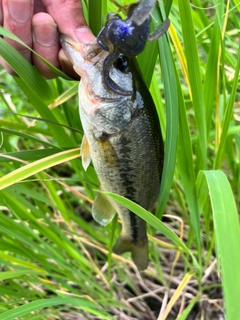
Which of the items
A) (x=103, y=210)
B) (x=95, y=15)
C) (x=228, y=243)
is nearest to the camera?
(x=228, y=243)

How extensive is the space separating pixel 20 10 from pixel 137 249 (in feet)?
2.48

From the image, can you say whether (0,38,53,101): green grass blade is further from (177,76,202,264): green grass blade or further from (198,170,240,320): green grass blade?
(198,170,240,320): green grass blade

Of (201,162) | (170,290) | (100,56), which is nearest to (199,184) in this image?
(201,162)

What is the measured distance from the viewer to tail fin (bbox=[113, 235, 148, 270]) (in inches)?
44.3

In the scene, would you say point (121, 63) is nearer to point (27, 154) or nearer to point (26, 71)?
point (26, 71)

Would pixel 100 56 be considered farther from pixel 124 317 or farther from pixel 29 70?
pixel 124 317

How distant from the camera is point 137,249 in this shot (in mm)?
1133

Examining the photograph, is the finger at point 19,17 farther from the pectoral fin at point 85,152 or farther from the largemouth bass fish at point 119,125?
the pectoral fin at point 85,152

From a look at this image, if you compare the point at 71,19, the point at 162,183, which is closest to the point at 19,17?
the point at 71,19

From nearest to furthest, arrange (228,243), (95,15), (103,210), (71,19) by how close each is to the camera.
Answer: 1. (228,243)
2. (95,15)
3. (71,19)
4. (103,210)

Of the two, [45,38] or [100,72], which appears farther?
[45,38]

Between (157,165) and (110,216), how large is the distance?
24cm

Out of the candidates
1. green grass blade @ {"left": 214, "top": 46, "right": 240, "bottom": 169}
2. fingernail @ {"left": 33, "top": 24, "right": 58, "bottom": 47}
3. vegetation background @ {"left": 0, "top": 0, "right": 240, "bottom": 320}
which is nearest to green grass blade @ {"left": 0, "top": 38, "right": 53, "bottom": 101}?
vegetation background @ {"left": 0, "top": 0, "right": 240, "bottom": 320}

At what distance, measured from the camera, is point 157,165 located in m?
0.97
